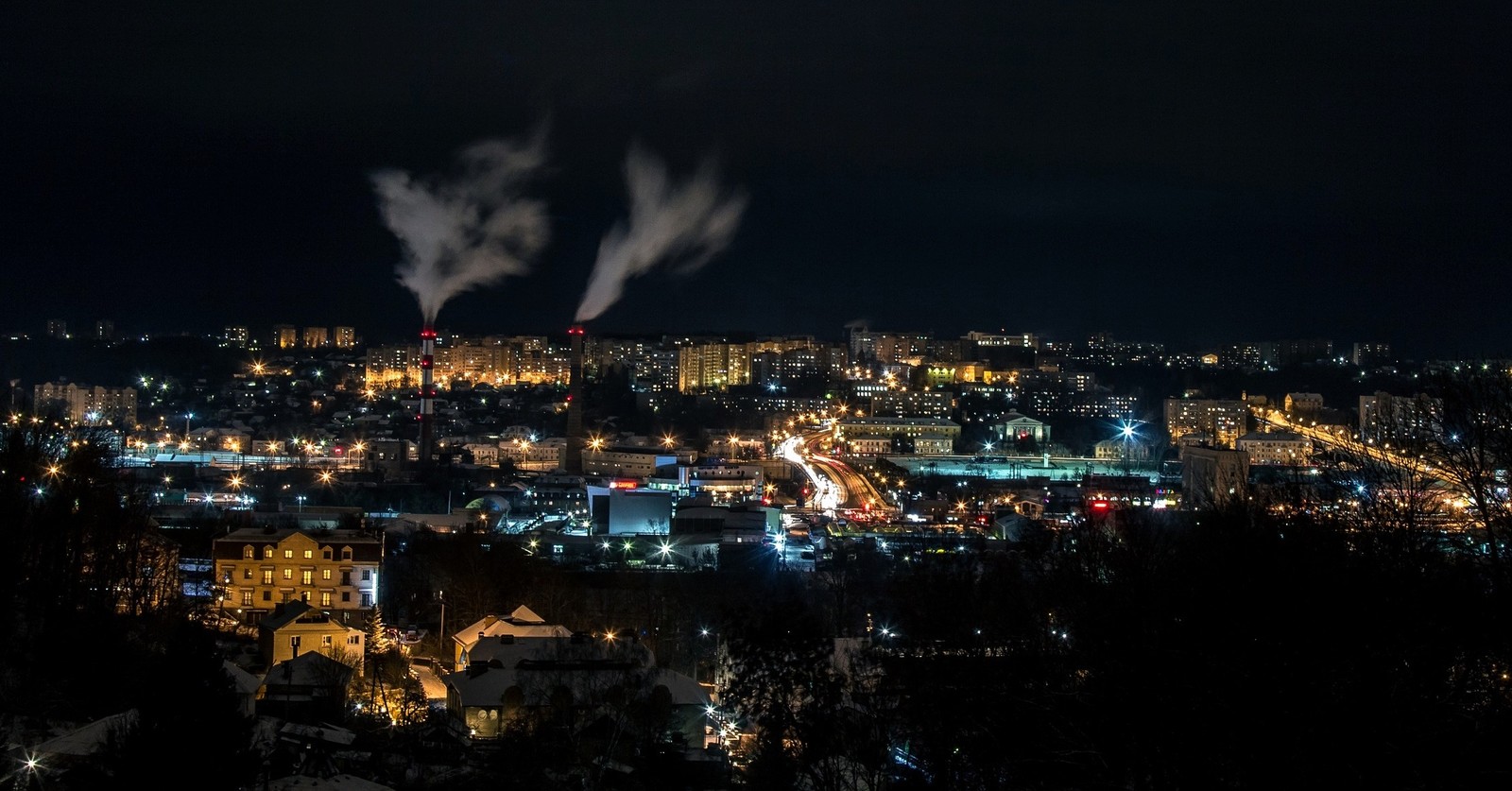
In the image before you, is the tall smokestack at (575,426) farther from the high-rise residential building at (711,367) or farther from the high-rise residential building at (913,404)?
the high-rise residential building at (711,367)

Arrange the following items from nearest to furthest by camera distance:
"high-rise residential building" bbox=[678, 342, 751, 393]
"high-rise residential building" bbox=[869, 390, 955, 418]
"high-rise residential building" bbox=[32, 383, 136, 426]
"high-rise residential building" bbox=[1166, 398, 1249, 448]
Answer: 1. "high-rise residential building" bbox=[32, 383, 136, 426]
2. "high-rise residential building" bbox=[1166, 398, 1249, 448]
3. "high-rise residential building" bbox=[869, 390, 955, 418]
4. "high-rise residential building" bbox=[678, 342, 751, 393]

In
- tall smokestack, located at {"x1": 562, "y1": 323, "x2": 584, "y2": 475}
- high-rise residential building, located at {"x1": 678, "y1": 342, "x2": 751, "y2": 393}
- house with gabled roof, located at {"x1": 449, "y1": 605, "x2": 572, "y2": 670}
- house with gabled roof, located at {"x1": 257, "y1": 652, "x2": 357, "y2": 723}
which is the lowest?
house with gabled roof, located at {"x1": 257, "y1": 652, "x2": 357, "y2": 723}

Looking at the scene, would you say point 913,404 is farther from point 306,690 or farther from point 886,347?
point 306,690

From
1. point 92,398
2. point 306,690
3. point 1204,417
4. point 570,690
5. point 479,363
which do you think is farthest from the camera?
point 479,363

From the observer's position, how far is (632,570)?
10.9 metres

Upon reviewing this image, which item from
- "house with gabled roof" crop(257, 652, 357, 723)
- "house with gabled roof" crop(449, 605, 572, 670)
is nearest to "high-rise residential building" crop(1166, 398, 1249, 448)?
"house with gabled roof" crop(449, 605, 572, 670)

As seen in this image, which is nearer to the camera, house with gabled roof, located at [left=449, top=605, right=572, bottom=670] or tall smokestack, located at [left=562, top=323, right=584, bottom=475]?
house with gabled roof, located at [left=449, top=605, right=572, bottom=670]

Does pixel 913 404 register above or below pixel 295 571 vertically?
above

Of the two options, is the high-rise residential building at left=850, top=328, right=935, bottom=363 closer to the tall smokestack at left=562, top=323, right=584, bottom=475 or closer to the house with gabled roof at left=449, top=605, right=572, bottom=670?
the tall smokestack at left=562, top=323, right=584, bottom=475

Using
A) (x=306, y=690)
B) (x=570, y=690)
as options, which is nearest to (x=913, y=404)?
(x=306, y=690)

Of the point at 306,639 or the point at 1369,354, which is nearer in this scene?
the point at 306,639

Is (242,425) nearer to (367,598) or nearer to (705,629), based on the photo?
(367,598)

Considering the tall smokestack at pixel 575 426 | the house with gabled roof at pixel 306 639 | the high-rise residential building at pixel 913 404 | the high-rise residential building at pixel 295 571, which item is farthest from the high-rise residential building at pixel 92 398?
the house with gabled roof at pixel 306 639

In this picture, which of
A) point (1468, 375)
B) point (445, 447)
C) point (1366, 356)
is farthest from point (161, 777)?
point (1366, 356)
